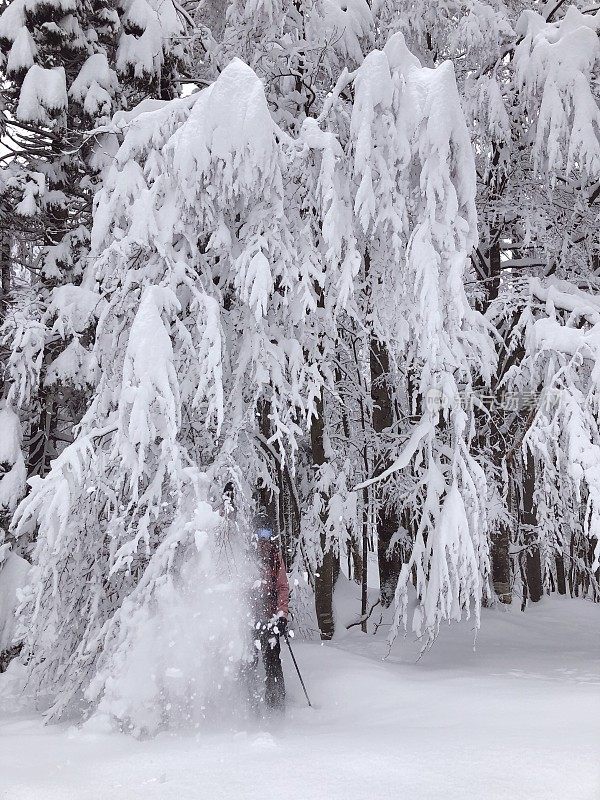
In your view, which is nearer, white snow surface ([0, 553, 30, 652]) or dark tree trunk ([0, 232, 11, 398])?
white snow surface ([0, 553, 30, 652])

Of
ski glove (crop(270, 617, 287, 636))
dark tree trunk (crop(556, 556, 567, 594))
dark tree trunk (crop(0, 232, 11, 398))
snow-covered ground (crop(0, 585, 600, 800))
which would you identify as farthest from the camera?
dark tree trunk (crop(556, 556, 567, 594))

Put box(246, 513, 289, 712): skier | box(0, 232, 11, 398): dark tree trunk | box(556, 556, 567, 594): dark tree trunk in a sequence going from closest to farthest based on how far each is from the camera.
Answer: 1. box(246, 513, 289, 712): skier
2. box(0, 232, 11, 398): dark tree trunk
3. box(556, 556, 567, 594): dark tree trunk

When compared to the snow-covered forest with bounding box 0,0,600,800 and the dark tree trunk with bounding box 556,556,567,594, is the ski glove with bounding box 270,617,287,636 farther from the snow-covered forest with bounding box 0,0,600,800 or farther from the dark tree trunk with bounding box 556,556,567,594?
the dark tree trunk with bounding box 556,556,567,594

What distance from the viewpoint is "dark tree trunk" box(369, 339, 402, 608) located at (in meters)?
9.98

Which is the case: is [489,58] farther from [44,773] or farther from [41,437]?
[44,773]

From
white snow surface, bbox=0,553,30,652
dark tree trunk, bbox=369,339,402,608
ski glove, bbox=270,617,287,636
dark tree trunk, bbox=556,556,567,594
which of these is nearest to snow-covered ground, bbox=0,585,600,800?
ski glove, bbox=270,617,287,636

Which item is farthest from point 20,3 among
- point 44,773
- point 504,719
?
point 504,719

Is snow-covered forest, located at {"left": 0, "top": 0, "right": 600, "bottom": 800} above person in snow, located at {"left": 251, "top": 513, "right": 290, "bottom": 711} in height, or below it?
above

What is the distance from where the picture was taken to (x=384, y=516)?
10086 mm

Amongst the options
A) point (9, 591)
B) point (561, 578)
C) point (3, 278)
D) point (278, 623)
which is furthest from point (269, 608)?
point (561, 578)

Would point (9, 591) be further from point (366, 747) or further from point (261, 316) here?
point (366, 747)

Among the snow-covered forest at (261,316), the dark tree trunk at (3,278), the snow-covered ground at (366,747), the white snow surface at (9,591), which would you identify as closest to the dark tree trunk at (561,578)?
the snow-covered forest at (261,316)

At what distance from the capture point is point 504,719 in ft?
15.8

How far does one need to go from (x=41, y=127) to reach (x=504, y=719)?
335 inches
